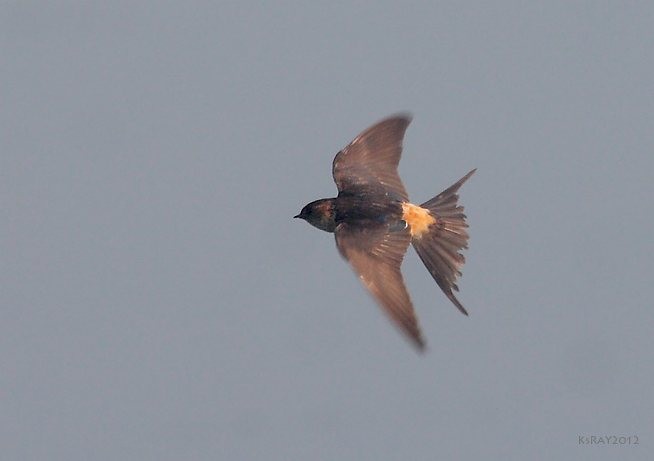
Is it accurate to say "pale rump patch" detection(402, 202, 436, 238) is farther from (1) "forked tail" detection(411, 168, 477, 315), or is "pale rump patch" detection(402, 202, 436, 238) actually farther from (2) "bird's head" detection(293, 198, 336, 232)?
(2) "bird's head" detection(293, 198, 336, 232)

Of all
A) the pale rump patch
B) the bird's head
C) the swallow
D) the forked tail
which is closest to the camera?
the swallow

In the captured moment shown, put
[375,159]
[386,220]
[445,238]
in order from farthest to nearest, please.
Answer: [375,159], [445,238], [386,220]

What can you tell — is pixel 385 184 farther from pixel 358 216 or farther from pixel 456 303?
pixel 456 303

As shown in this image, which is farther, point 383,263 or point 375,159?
point 375,159

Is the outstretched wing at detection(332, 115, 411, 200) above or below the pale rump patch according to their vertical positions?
above

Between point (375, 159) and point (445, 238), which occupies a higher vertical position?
point (375, 159)

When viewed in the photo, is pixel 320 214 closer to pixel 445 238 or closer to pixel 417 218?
pixel 417 218

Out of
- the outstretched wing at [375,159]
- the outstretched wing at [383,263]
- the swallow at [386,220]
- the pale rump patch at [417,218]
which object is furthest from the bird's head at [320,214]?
the pale rump patch at [417,218]

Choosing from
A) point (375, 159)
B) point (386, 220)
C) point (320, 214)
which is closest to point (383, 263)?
point (386, 220)

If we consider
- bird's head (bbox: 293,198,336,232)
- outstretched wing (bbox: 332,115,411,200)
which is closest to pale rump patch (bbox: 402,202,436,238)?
outstretched wing (bbox: 332,115,411,200)
